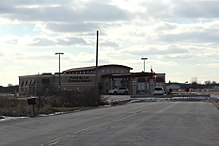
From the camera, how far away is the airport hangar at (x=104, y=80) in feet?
346

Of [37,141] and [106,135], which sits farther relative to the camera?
[106,135]

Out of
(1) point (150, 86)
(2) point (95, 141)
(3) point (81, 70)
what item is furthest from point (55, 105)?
(3) point (81, 70)

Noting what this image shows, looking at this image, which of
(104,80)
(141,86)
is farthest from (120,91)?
(104,80)

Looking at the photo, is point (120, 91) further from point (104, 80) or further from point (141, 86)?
point (104, 80)

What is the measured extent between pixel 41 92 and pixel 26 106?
1184cm

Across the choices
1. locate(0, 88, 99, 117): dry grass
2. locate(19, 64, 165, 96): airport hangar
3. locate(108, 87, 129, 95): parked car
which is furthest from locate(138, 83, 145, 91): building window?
locate(0, 88, 99, 117): dry grass

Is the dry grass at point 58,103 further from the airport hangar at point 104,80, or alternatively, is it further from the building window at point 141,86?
the building window at point 141,86

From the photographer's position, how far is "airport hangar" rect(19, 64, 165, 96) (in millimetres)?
105438

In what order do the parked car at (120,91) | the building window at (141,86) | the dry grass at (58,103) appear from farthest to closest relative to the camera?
the building window at (141,86), the parked car at (120,91), the dry grass at (58,103)

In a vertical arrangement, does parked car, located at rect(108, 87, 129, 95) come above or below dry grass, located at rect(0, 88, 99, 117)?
above

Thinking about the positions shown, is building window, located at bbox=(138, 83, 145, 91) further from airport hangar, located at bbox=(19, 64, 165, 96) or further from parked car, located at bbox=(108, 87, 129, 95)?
parked car, located at bbox=(108, 87, 129, 95)

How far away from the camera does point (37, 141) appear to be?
15969 mm

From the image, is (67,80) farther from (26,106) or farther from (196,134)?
(196,134)

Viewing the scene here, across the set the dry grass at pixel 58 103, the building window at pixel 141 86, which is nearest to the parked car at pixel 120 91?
the building window at pixel 141 86
